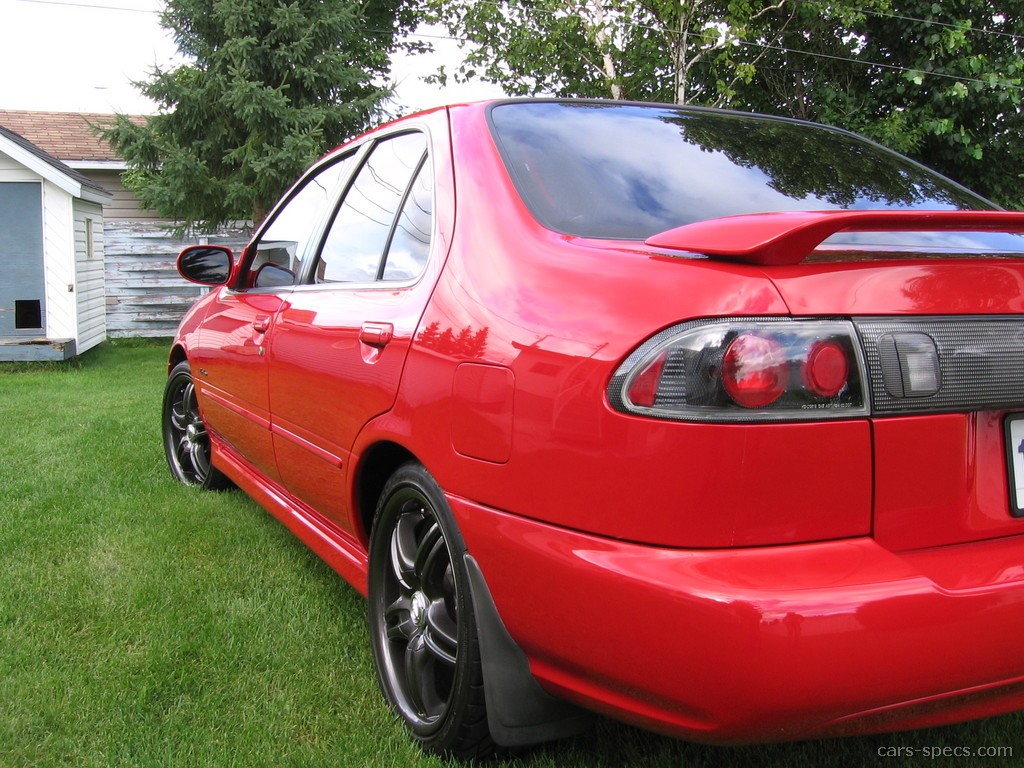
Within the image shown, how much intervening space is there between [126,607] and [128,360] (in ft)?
34.3

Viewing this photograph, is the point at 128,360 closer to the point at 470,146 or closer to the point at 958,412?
the point at 470,146

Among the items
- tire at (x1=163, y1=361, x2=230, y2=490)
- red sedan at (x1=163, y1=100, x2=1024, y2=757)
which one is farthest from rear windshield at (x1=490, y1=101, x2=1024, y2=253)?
tire at (x1=163, y1=361, x2=230, y2=490)

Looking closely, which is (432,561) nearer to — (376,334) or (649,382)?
(376,334)

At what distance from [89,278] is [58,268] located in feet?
4.31

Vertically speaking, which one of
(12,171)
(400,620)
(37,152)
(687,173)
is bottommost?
(400,620)

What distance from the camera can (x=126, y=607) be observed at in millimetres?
3086

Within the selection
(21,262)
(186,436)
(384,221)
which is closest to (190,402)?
(186,436)

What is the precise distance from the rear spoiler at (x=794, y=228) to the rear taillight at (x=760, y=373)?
12cm

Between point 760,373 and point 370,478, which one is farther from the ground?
point 760,373

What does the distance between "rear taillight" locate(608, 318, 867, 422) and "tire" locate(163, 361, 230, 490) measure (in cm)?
354

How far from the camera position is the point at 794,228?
58.9 inches

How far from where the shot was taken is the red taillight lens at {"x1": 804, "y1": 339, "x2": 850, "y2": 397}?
152 centimetres

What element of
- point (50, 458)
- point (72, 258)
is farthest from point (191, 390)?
point (72, 258)

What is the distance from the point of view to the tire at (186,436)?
4664 mm
